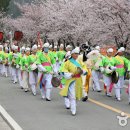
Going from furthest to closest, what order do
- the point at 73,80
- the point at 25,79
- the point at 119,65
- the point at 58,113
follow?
1. the point at 25,79
2. the point at 119,65
3. the point at 58,113
4. the point at 73,80

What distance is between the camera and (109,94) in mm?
15961

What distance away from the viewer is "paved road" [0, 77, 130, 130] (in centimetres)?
999

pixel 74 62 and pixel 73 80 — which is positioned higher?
pixel 74 62

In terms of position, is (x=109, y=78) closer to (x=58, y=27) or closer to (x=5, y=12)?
(x=58, y=27)

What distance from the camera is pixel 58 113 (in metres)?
11.9

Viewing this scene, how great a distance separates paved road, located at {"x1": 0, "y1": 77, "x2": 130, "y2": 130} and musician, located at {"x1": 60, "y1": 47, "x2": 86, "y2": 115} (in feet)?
1.43

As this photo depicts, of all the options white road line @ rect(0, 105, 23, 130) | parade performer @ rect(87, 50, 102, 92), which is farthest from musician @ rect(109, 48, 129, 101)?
white road line @ rect(0, 105, 23, 130)

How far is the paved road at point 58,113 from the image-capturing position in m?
9.99

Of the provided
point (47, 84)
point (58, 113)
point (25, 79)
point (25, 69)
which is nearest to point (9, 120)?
point (58, 113)

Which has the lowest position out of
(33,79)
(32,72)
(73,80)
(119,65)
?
(33,79)

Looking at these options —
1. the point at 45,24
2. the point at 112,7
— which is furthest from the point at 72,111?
the point at 45,24

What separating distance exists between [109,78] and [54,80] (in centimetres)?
198

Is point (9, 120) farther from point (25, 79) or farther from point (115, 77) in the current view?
point (25, 79)

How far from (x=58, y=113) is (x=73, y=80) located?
0.95 metres
